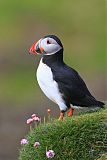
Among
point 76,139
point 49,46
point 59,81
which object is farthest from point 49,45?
point 76,139

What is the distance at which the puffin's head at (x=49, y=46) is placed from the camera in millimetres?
5812

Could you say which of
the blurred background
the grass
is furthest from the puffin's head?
the grass

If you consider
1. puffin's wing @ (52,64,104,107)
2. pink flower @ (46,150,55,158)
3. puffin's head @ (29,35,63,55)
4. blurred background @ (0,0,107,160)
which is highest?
puffin's head @ (29,35,63,55)

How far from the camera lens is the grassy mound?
534 cm

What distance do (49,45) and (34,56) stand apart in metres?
5.47

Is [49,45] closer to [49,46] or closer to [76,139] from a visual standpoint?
[49,46]

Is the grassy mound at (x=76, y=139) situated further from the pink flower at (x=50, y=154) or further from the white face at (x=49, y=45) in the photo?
the white face at (x=49, y=45)

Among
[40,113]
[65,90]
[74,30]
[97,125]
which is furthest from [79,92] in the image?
[74,30]

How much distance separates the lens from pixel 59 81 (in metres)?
5.77

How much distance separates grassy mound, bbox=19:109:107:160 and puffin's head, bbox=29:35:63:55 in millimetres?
536

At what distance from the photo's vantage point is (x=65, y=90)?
575cm

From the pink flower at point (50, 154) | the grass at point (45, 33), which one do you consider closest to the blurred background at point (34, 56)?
the grass at point (45, 33)

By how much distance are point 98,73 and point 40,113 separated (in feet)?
5.51

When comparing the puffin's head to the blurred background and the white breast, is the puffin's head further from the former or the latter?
the blurred background
